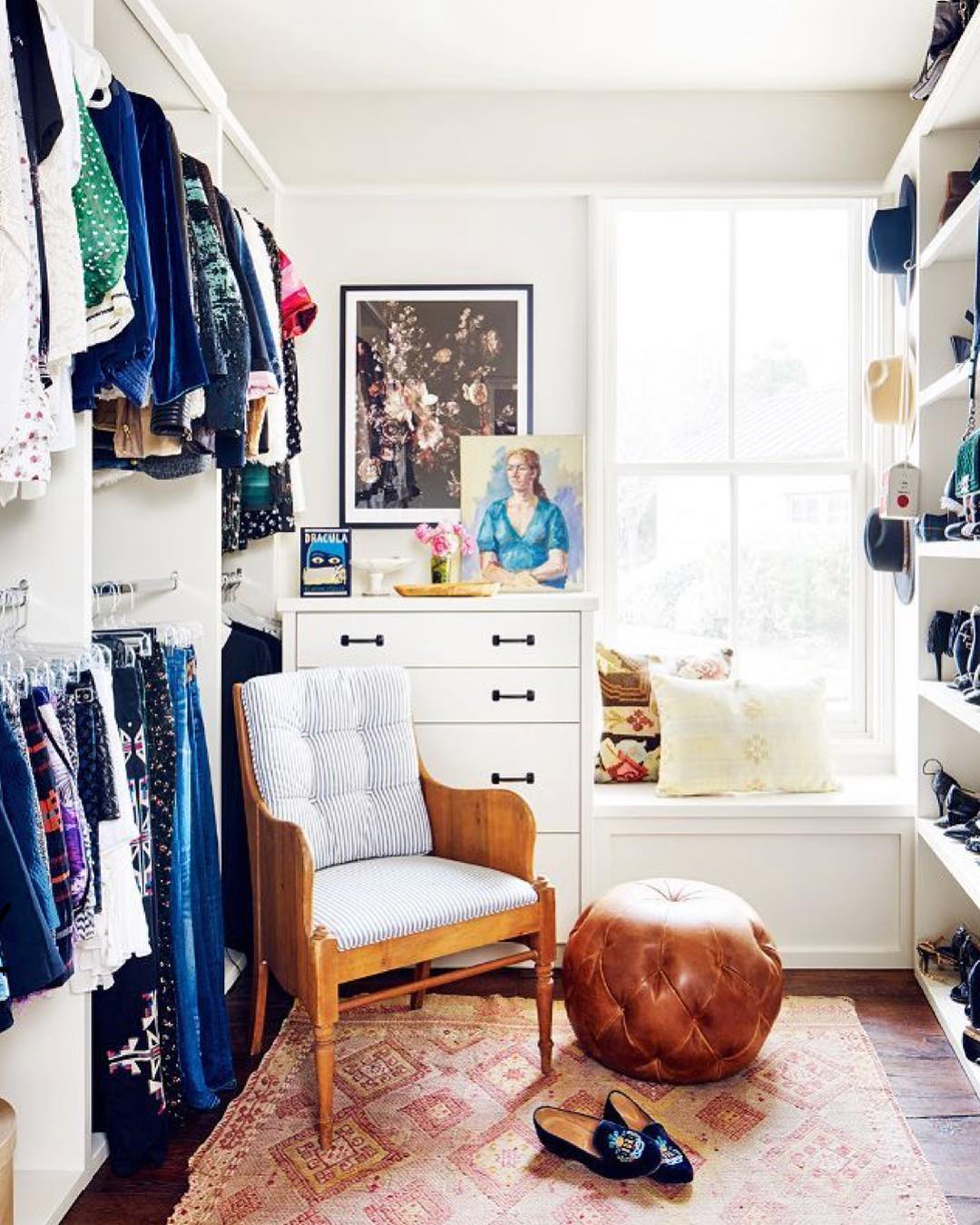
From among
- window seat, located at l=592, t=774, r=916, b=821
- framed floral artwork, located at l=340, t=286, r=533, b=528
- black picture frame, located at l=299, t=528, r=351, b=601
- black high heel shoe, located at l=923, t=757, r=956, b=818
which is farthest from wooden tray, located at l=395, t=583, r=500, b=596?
black high heel shoe, located at l=923, t=757, r=956, b=818

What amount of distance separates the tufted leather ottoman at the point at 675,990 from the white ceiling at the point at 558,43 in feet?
7.82

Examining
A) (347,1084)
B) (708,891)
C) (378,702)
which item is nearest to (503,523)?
(378,702)

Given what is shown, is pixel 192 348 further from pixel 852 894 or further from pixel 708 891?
pixel 852 894

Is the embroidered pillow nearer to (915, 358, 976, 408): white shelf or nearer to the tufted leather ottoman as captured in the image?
the tufted leather ottoman

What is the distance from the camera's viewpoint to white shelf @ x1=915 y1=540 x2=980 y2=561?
2453 mm

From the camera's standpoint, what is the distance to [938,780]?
3.00 meters

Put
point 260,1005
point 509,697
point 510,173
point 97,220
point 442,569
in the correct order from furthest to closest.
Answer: point 510,173, point 442,569, point 509,697, point 260,1005, point 97,220

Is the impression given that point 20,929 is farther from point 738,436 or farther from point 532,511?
point 738,436

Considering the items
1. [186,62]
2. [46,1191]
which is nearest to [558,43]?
[186,62]

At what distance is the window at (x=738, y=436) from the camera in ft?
11.8

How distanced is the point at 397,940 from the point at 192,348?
1.28 meters

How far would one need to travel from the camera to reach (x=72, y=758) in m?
1.87

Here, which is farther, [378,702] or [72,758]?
[378,702]

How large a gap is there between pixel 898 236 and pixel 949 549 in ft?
3.68
